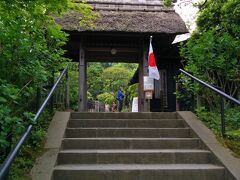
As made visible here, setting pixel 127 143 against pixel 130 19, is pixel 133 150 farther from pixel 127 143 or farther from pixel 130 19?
pixel 130 19

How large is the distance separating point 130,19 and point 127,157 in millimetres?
6299

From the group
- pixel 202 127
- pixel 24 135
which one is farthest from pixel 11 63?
pixel 202 127

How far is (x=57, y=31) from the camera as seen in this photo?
15.8 ft

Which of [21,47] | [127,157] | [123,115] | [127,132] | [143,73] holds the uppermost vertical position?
[143,73]

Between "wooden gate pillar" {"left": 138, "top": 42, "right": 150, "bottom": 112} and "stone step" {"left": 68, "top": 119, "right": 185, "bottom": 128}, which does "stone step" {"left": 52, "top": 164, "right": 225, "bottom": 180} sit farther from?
"wooden gate pillar" {"left": 138, "top": 42, "right": 150, "bottom": 112}

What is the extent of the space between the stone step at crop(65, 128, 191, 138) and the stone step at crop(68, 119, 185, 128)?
1.43ft

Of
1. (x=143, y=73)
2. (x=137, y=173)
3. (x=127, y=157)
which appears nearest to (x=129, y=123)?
(x=127, y=157)

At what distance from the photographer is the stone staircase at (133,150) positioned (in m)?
A: 4.36

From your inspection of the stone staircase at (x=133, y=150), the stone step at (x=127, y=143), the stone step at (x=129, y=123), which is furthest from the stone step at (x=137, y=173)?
the stone step at (x=129, y=123)

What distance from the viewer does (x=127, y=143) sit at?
211 inches

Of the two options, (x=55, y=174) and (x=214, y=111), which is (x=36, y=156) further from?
(x=214, y=111)

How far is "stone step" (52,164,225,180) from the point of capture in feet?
14.1

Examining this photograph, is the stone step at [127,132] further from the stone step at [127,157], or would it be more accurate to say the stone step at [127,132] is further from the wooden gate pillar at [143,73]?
the wooden gate pillar at [143,73]

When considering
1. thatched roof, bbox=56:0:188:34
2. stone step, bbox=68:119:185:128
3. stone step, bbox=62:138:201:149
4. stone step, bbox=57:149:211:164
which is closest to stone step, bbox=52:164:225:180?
stone step, bbox=57:149:211:164
